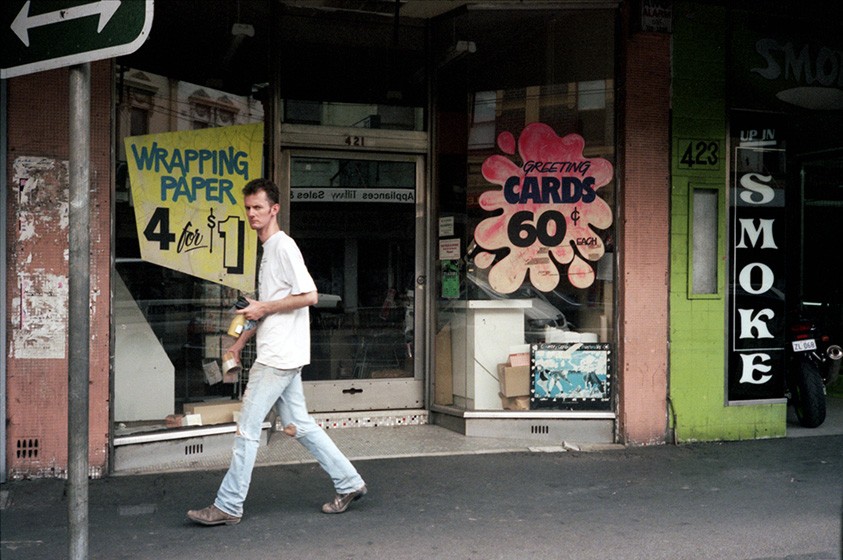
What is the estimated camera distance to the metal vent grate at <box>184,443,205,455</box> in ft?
22.7

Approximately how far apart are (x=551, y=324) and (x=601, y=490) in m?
2.08

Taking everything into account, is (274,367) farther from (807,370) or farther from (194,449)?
(807,370)

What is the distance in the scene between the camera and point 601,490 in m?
6.18

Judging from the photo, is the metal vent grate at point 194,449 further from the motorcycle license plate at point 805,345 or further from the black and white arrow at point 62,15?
the motorcycle license plate at point 805,345

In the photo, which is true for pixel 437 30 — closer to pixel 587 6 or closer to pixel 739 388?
pixel 587 6

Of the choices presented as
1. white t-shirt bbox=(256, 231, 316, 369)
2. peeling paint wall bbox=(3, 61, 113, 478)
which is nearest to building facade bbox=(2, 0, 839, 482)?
peeling paint wall bbox=(3, 61, 113, 478)

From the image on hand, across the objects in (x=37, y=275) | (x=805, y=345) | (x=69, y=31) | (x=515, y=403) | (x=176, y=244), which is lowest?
(x=515, y=403)

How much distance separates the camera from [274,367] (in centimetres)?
529

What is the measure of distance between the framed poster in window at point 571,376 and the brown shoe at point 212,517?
3.36 meters

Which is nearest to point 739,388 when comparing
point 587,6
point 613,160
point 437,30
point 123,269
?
point 613,160

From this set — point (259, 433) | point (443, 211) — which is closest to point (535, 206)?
point (443, 211)

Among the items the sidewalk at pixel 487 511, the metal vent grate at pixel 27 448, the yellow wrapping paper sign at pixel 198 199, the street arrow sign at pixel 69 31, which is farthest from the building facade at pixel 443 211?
the street arrow sign at pixel 69 31

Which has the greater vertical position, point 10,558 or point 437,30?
point 437,30

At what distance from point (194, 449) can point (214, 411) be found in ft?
1.37
